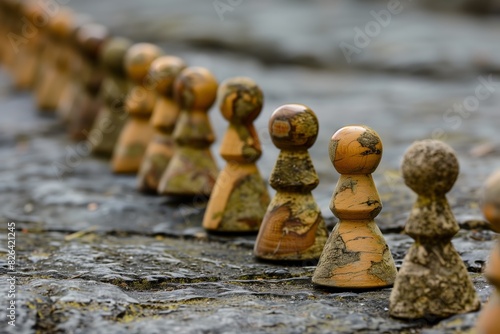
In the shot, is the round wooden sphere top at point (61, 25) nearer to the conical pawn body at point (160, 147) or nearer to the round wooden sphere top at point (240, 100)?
the conical pawn body at point (160, 147)

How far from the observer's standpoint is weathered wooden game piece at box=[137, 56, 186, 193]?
360 centimetres

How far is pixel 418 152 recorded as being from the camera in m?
1.84

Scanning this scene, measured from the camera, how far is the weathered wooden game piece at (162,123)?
3.60 meters

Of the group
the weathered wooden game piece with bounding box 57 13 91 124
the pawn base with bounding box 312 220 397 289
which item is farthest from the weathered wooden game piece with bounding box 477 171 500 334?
the weathered wooden game piece with bounding box 57 13 91 124

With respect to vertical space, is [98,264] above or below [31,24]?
below

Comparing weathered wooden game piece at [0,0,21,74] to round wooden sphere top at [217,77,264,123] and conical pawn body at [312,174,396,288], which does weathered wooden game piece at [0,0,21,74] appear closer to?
round wooden sphere top at [217,77,264,123]

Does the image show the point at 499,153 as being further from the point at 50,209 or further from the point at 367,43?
the point at 367,43

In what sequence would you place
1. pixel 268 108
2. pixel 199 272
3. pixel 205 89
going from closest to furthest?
pixel 199 272, pixel 205 89, pixel 268 108

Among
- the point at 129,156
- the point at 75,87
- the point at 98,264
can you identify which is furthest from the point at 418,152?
the point at 75,87

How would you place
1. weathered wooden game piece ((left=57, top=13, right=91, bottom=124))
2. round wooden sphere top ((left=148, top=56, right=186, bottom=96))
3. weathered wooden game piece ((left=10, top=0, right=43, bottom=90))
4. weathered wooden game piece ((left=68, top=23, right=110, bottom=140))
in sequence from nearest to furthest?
round wooden sphere top ((left=148, top=56, right=186, bottom=96)) < weathered wooden game piece ((left=68, top=23, right=110, bottom=140)) < weathered wooden game piece ((left=57, top=13, right=91, bottom=124)) < weathered wooden game piece ((left=10, top=0, right=43, bottom=90))

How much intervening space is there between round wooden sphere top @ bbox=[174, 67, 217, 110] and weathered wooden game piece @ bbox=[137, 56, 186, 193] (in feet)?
0.81

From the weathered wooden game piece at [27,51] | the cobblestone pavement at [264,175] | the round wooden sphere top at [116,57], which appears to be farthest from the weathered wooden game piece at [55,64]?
the round wooden sphere top at [116,57]

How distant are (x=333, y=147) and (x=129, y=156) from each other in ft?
6.50

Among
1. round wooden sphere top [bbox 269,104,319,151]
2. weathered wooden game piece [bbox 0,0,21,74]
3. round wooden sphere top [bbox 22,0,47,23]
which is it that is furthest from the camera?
weathered wooden game piece [bbox 0,0,21,74]
